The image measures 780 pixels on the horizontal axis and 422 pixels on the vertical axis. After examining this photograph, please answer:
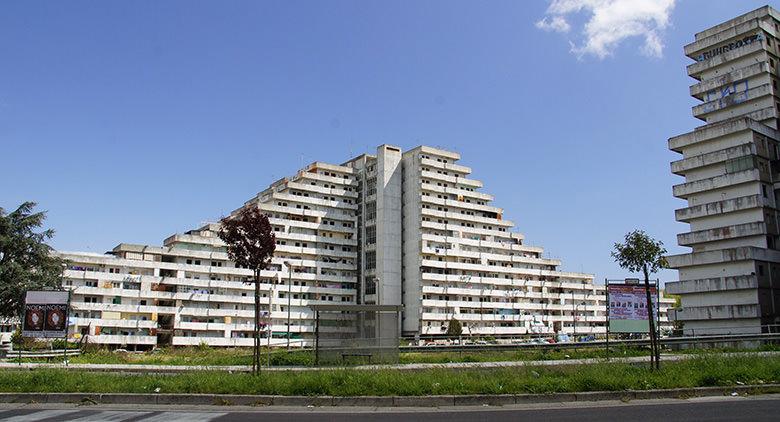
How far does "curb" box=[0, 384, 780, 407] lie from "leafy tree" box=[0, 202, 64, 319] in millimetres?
36227

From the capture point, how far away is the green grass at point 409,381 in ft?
45.5

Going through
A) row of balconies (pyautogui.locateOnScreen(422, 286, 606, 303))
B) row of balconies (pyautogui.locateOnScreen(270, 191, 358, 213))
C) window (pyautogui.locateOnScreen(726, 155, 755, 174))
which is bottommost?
row of balconies (pyautogui.locateOnScreen(422, 286, 606, 303))

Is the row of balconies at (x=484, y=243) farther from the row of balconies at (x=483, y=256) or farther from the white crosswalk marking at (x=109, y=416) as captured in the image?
the white crosswalk marking at (x=109, y=416)

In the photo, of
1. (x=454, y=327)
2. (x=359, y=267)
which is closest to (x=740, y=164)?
(x=454, y=327)

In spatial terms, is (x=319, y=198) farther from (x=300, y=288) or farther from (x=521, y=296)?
(x=521, y=296)

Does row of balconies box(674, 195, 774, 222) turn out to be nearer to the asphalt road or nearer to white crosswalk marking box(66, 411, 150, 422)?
the asphalt road

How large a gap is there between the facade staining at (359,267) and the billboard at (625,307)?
64090mm

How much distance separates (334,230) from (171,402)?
88650 mm

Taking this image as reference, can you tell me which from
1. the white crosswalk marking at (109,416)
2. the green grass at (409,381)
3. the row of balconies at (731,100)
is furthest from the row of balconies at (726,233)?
the white crosswalk marking at (109,416)

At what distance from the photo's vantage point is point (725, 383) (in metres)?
14.3

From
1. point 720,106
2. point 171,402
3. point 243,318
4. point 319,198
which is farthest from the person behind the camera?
point 319,198

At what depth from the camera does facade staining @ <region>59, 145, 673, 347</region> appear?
274 ft

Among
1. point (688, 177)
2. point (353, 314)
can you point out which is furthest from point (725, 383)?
point (688, 177)

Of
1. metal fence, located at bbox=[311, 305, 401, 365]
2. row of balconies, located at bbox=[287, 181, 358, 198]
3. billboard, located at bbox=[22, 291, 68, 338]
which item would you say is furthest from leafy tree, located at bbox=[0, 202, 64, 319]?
row of balconies, located at bbox=[287, 181, 358, 198]
